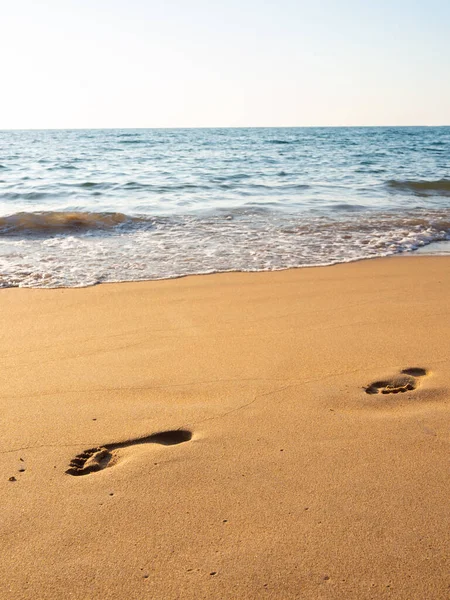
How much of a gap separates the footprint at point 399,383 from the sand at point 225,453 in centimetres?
2

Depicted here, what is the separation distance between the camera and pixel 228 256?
6031 millimetres

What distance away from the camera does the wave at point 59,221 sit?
7.86 metres

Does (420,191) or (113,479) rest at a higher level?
(420,191)

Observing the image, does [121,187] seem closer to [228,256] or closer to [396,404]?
[228,256]

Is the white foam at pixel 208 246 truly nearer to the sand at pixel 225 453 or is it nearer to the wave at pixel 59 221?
the wave at pixel 59 221

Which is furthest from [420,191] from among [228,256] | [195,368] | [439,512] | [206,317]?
[439,512]

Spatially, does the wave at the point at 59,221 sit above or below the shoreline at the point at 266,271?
above

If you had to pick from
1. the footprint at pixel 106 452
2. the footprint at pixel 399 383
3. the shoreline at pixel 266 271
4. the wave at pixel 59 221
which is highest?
the wave at pixel 59 221

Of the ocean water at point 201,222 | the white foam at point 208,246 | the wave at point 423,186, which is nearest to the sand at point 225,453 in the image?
the white foam at point 208,246

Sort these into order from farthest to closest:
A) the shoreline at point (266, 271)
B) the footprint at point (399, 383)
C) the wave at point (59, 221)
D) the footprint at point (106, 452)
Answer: the wave at point (59, 221)
the shoreline at point (266, 271)
the footprint at point (399, 383)
the footprint at point (106, 452)

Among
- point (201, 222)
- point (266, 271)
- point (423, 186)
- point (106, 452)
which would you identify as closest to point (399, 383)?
point (106, 452)

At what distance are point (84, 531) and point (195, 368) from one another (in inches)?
52.3

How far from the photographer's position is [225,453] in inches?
87.0

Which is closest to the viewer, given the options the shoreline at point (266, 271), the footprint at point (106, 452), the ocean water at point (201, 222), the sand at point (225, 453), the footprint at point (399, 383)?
the sand at point (225, 453)
